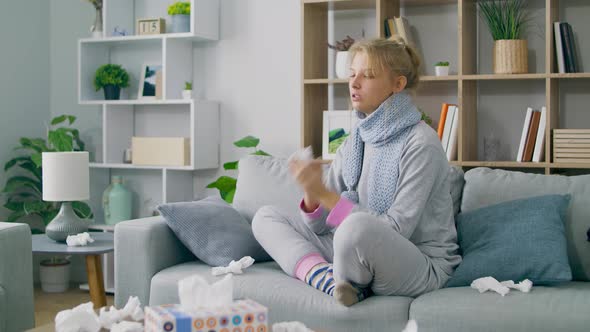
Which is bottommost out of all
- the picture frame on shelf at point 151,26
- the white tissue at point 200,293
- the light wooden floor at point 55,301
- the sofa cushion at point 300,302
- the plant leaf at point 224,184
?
the light wooden floor at point 55,301

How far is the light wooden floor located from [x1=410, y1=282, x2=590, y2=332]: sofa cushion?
87.6 inches

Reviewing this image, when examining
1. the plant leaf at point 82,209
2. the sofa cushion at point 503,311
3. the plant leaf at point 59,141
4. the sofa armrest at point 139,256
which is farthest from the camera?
the plant leaf at point 82,209

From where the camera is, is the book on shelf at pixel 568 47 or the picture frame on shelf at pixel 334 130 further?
the picture frame on shelf at pixel 334 130

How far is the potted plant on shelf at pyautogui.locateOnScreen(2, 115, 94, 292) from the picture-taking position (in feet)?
14.1

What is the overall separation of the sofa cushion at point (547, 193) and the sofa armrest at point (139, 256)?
43.0 inches

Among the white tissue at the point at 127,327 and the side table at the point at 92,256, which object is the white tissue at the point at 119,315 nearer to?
the white tissue at the point at 127,327

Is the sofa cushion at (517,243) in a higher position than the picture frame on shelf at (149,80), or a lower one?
lower

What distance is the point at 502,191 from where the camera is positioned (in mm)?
2732

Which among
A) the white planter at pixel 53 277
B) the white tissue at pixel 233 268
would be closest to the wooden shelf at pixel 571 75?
the white tissue at pixel 233 268

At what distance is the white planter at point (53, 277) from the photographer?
4.48 metres

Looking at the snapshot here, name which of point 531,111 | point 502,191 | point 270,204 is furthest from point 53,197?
point 531,111

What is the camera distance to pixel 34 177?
15.2ft

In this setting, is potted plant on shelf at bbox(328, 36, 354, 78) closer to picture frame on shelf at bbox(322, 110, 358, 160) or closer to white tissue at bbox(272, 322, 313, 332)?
picture frame on shelf at bbox(322, 110, 358, 160)

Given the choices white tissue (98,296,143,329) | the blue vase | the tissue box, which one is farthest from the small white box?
the tissue box
